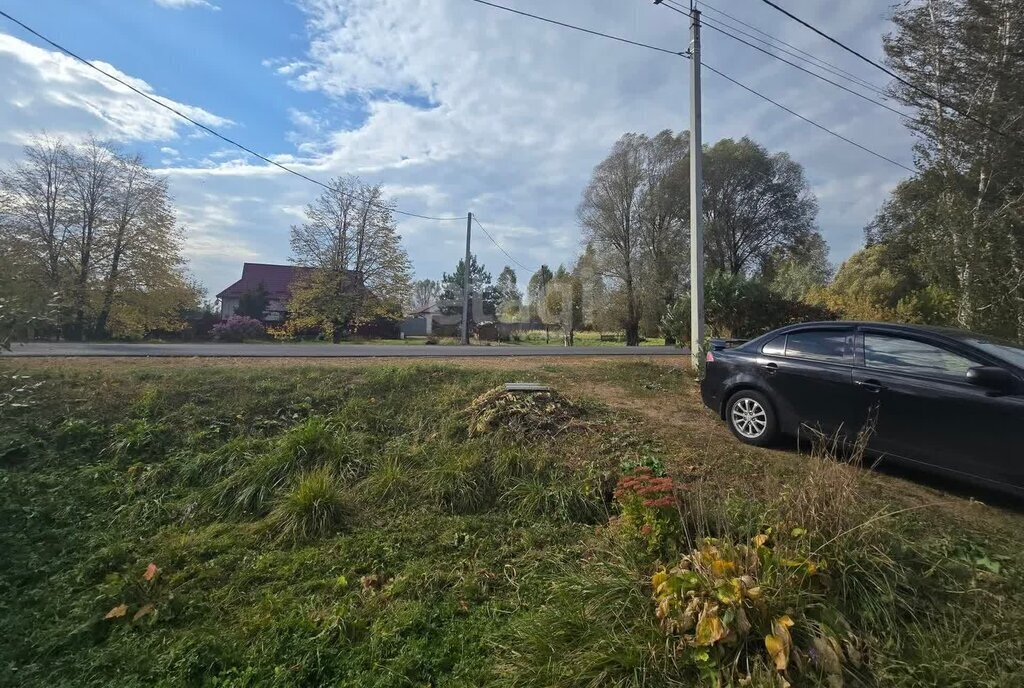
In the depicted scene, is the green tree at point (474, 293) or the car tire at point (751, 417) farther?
the green tree at point (474, 293)

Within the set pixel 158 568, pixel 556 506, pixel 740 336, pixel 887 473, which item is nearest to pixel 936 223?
pixel 740 336

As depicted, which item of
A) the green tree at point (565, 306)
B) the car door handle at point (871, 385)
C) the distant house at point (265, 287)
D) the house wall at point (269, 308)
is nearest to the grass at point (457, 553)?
the car door handle at point (871, 385)

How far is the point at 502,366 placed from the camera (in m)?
9.48

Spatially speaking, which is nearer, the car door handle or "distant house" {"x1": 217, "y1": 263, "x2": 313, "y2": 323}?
the car door handle

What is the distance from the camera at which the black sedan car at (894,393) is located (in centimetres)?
382

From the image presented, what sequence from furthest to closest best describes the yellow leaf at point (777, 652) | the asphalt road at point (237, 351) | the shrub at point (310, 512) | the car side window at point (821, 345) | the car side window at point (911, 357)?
1. the asphalt road at point (237, 351)
2. the car side window at point (821, 345)
3. the car side window at point (911, 357)
4. the shrub at point (310, 512)
5. the yellow leaf at point (777, 652)

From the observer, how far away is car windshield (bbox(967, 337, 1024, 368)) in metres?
4.07

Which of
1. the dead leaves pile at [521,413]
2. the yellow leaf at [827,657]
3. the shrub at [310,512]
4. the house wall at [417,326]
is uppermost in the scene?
the house wall at [417,326]

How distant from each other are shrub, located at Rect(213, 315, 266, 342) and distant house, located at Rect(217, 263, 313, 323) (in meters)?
6.45

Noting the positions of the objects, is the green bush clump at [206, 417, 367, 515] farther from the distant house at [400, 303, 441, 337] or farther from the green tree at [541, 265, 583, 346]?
the distant house at [400, 303, 441, 337]

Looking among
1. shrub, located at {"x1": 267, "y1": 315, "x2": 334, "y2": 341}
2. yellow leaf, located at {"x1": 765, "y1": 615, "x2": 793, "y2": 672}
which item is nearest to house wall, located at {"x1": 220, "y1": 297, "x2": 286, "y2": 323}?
shrub, located at {"x1": 267, "y1": 315, "x2": 334, "y2": 341}

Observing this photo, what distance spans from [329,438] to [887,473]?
5.58 m

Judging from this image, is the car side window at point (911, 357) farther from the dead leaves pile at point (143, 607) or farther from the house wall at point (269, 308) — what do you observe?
the house wall at point (269, 308)

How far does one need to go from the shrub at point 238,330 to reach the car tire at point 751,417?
99.7ft
